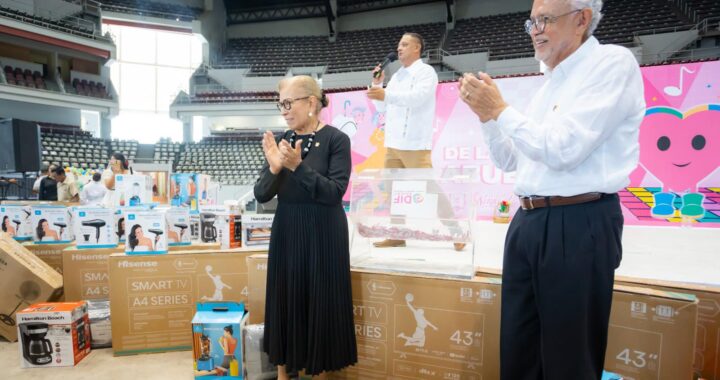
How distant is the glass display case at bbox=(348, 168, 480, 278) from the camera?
1.82m

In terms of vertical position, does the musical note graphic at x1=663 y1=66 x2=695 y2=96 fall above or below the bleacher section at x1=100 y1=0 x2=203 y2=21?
below

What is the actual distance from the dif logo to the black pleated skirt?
458 mm

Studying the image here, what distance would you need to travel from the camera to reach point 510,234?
1.17 m

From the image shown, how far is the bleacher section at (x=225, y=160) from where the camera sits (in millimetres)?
13375

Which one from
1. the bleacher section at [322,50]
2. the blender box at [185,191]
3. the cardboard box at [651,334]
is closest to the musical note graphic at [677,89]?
the cardboard box at [651,334]

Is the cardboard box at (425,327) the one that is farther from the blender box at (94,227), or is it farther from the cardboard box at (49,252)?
the cardboard box at (49,252)

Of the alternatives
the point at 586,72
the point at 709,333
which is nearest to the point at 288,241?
the point at 586,72

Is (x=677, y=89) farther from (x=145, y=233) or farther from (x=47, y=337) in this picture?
(x=47, y=337)

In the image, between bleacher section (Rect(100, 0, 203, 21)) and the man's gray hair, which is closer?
the man's gray hair

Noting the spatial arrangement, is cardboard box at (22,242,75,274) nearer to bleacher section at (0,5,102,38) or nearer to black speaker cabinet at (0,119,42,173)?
black speaker cabinet at (0,119,42,173)

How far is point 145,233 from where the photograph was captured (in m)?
2.21

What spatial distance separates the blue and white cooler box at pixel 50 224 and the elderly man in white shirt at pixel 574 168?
122 inches

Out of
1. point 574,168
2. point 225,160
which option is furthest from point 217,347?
point 225,160

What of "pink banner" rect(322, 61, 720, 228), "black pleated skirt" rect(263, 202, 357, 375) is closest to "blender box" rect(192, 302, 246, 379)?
"black pleated skirt" rect(263, 202, 357, 375)
